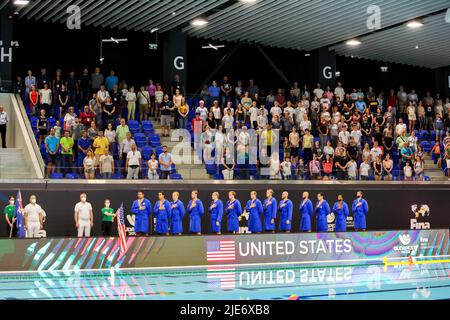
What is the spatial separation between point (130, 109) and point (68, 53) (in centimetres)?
538

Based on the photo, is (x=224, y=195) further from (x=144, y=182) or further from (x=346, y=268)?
→ (x=346, y=268)

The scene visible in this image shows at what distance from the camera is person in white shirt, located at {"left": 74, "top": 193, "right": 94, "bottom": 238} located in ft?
62.4

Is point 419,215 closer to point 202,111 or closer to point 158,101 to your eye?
point 202,111

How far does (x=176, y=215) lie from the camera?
63.9 ft

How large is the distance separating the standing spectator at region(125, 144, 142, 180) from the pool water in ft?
16.0

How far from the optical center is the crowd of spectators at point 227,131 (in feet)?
69.2

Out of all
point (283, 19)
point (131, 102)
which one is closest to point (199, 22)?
point (283, 19)

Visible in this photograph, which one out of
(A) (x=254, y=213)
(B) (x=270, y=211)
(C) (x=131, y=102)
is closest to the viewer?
(A) (x=254, y=213)

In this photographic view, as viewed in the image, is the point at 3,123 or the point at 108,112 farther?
the point at 108,112

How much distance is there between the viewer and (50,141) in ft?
68.7

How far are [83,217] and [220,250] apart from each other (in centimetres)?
433

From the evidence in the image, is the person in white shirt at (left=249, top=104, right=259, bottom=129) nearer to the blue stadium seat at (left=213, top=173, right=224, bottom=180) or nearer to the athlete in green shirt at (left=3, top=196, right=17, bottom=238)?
the blue stadium seat at (left=213, top=173, right=224, bottom=180)

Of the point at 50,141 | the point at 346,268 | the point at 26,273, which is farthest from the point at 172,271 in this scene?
the point at 50,141

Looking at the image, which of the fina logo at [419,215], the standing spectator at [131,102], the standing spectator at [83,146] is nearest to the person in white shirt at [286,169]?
the fina logo at [419,215]
